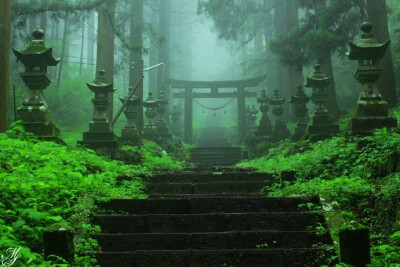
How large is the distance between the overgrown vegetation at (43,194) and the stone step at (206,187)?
0.32 metres

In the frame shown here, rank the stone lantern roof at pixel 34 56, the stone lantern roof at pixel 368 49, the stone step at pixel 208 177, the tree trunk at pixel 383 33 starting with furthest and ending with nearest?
the tree trunk at pixel 383 33 < the stone lantern roof at pixel 34 56 < the stone lantern roof at pixel 368 49 < the stone step at pixel 208 177

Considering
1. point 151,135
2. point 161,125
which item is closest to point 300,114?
point 151,135

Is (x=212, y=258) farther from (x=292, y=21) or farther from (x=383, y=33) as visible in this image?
(x=292, y=21)

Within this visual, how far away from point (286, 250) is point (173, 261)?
1.15 meters

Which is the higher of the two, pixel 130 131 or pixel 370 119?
pixel 370 119

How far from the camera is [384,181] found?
5680 mm

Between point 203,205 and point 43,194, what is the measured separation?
203 cm

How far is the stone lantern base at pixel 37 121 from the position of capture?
30.1 feet

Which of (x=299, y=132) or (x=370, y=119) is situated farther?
(x=299, y=132)

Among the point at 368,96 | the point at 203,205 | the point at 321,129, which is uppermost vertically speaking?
the point at 368,96

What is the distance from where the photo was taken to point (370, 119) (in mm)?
8875

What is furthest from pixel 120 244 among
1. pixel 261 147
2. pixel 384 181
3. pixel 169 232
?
pixel 261 147

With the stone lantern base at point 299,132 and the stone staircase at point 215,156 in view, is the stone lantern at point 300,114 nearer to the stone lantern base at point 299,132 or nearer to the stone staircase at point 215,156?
the stone lantern base at point 299,132

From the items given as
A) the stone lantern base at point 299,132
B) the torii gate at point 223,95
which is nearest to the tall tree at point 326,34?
the stone lantern base at point 299,132
